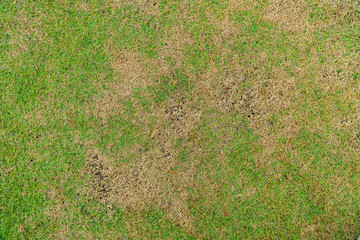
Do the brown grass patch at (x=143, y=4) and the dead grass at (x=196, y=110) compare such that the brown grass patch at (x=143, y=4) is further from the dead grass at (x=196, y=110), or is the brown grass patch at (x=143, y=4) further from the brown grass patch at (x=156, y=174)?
the brown grass patch at (x=156, y=174)

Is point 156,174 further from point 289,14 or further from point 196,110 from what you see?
point 289,14

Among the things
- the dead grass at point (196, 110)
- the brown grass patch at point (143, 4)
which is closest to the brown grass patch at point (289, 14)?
the dead grass at point (196, 110)

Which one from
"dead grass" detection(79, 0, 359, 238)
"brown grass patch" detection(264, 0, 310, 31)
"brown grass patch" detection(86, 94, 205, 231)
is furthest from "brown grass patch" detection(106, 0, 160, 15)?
"brown grass patch" detection(264, 0, 310, 31)

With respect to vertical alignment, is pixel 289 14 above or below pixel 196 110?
above

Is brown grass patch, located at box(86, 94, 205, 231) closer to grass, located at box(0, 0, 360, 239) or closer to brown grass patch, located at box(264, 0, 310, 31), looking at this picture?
grass, located at box(0, 0, 360, 239)

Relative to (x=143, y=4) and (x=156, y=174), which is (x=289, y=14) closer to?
(x=143, y=4)

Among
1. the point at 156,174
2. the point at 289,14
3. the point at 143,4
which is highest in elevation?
the point at 143,4

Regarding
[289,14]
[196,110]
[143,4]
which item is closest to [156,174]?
[196,110]

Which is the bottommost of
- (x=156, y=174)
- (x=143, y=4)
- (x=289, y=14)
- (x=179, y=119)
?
(x=156, y=174)
